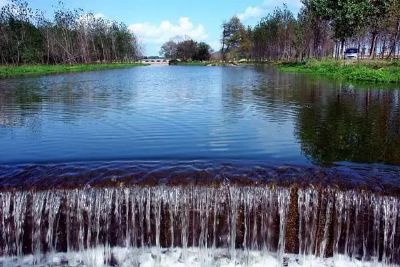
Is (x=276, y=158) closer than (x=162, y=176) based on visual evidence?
No

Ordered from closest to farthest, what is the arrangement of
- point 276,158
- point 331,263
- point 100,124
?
point 331,263, point 276,158, point 100,124

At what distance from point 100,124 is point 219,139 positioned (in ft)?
17.7

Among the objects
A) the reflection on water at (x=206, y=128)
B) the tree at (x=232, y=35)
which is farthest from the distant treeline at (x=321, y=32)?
the reflection on water at (x=206, y=128)

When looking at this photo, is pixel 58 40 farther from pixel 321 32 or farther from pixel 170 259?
pixel 170 259

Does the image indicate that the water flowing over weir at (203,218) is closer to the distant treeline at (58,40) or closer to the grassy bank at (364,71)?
the grassy bank at (364,71)

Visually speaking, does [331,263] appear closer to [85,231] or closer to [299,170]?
[299,170]

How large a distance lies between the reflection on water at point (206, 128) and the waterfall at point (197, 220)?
2.43 m

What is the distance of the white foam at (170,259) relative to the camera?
9.00 meters

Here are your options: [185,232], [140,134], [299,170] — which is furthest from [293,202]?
[140,134]

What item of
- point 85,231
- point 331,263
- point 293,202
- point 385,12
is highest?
point 385,12

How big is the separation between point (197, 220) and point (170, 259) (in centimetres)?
102

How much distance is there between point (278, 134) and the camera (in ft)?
48.4

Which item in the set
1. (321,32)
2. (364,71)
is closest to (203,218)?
(364,71)

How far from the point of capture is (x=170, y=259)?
9125 mm
